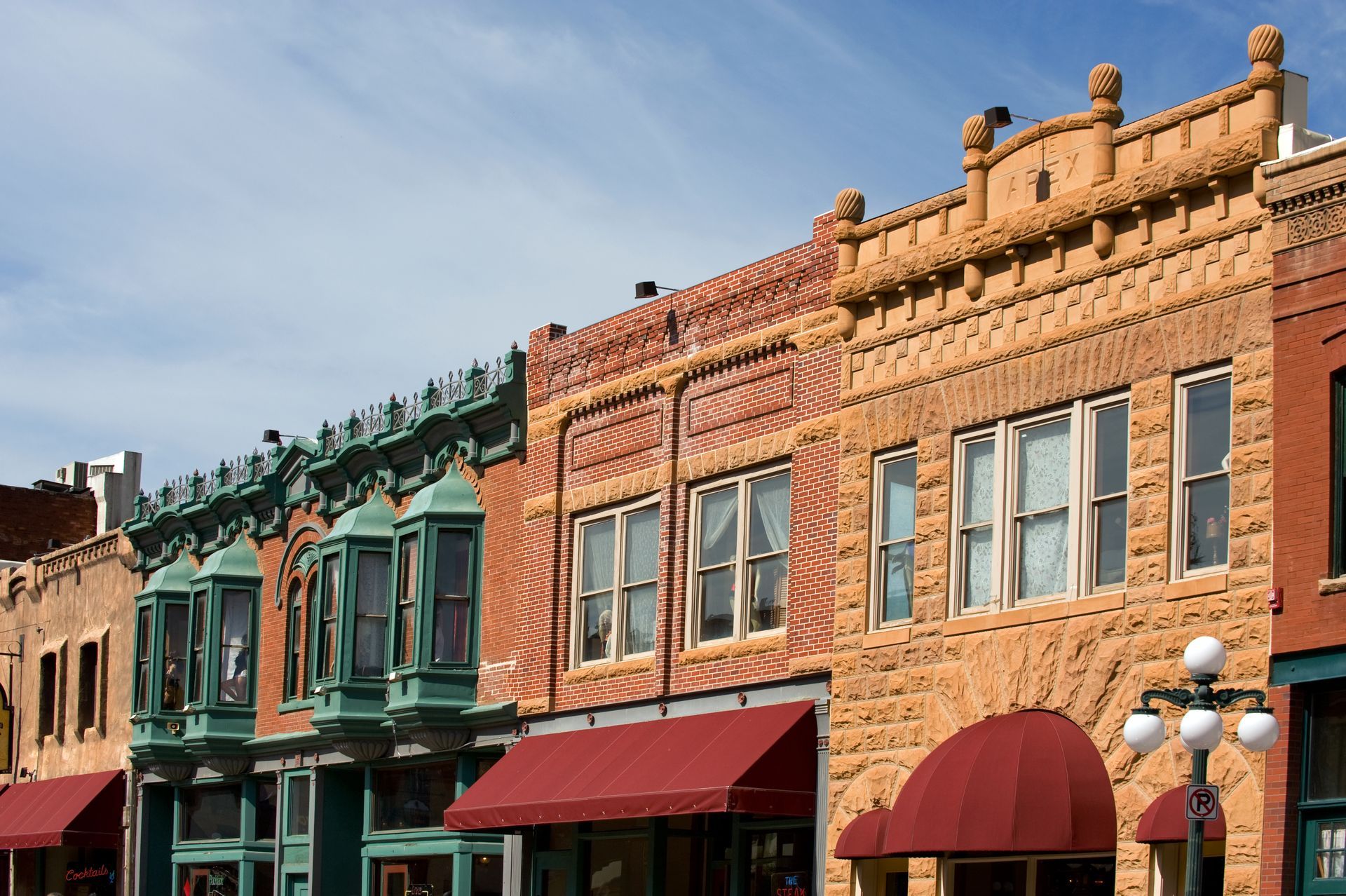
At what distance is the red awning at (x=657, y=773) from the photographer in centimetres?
2117

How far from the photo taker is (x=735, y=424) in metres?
23.6

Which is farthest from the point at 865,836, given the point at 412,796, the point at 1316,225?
the point at 412,796

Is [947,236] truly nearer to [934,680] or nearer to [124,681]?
[934,680]

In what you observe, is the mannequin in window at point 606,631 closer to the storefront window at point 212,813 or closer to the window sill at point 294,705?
the window sill at point 294,705

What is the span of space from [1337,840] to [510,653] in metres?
13.4

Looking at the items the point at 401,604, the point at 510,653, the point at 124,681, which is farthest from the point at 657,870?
the point at 124,681

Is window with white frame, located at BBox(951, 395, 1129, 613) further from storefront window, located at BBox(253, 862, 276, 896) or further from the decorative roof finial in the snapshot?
storefront window, located at BBox(253, 862, 276, 896)

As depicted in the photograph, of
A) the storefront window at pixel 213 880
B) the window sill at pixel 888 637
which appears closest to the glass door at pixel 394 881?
the storefront window at pixel 213 880

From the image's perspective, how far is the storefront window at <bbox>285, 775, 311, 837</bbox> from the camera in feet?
104

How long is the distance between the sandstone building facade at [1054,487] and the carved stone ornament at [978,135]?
2 centimetres

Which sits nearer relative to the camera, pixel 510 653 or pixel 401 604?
pixel 510 653

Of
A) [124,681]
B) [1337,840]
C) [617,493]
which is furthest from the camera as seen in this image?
[124,681]

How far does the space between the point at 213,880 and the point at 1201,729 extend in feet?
80.6

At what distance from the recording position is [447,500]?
2827 cm
